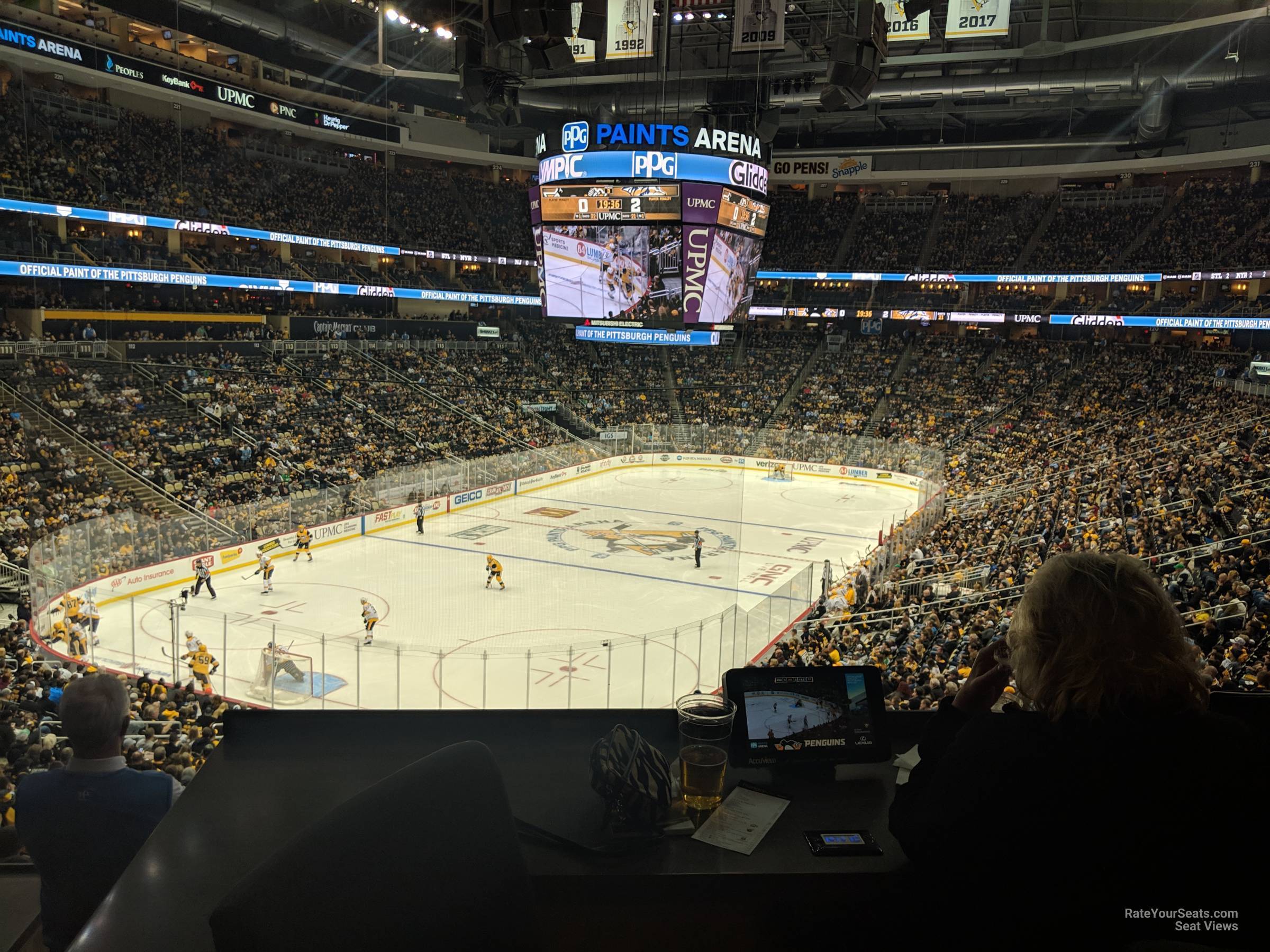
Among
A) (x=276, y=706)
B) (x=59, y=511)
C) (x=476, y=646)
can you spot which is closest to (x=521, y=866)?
(x=276, y=706)

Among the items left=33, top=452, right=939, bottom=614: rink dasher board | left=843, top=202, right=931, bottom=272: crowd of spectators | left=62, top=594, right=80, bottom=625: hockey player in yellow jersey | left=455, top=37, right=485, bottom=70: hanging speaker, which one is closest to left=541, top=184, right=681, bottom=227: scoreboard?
left=455, top=37, right=485, bottom=70: hanging speaker

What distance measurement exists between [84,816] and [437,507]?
23704 mm

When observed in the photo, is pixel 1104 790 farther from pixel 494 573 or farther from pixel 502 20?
pixel 494 573

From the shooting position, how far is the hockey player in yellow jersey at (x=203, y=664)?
462 inches

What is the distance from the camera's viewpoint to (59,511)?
16.6 meters

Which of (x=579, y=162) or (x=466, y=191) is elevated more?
(x=466, y=191)

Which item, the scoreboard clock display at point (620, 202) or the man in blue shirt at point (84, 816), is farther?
the scoreboard clock display at point (620, 202)

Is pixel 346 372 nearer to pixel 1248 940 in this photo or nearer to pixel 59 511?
pixel 59 511

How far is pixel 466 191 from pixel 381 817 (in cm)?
4649

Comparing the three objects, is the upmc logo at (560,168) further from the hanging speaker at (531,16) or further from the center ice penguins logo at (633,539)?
the hanging speaker at (531,16)

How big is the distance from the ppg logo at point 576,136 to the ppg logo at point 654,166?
110cm

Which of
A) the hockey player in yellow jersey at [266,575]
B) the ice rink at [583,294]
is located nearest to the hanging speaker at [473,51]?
the ice rink at [583,294]

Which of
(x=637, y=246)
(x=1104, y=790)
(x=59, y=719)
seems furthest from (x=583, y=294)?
(x=1104, y=790)

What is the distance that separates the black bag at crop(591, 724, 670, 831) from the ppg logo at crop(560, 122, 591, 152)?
1786cm
